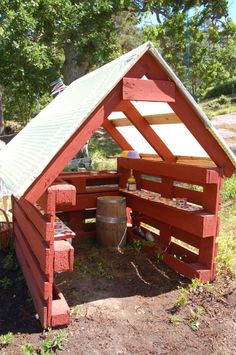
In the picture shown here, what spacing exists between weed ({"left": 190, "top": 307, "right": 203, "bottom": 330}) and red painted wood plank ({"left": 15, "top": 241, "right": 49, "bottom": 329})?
58.0 inches

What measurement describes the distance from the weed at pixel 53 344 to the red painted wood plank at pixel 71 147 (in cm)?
130

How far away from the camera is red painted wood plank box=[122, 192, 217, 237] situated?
4.36 meters

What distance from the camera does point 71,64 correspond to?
43.3 feet

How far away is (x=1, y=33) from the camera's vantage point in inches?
394

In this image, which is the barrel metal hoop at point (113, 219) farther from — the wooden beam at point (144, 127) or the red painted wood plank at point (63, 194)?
the red painted wood plank at point (63, 194)

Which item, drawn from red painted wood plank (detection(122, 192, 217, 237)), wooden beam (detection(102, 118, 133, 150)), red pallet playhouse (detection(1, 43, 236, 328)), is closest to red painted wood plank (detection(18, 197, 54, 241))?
red pallet playhouse (detection(1, 43, 236, 328))

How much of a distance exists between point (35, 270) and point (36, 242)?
0.33 meters

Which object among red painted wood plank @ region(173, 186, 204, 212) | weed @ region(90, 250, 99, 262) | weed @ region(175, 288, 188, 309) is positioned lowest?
weed @ region(175, 288, 188, 309)

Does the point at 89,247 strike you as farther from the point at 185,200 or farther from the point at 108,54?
the point at 108,54

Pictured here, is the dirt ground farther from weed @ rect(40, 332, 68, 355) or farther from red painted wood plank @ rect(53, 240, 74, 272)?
red painted wood plank @ rect(53, 240, 74, 272)

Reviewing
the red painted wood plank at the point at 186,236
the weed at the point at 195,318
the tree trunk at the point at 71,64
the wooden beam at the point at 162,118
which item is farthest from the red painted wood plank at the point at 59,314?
the tree trunk at the point at 71,64

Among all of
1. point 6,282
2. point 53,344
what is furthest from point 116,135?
point 53,344

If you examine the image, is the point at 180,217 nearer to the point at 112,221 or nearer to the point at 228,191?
the point at 112,221

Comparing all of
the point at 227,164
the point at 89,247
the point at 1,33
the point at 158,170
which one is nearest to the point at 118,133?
the point at 158,170
